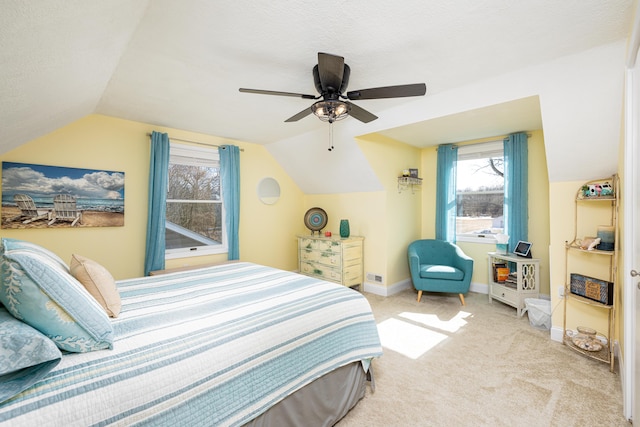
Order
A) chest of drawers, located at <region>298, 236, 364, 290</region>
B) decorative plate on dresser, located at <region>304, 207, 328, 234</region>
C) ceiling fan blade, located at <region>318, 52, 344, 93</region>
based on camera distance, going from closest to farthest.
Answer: ceiling fan blade, located at <region>318, 52, 344, 93</region>, chest of drawers, located at <region>298, 236, 364, 290</region>, decorative plate on dresser, located at <region>304, 207, 328, 234</region>

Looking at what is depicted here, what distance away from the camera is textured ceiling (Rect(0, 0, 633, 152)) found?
4.67ft

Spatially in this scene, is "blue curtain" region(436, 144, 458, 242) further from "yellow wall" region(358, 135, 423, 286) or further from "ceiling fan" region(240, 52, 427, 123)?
"ceiling fan" region(240, 52, 427, 123)

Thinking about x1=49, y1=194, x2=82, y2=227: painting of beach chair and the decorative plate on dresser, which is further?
the decorative plate on dresser

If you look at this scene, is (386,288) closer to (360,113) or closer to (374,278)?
(374,278)

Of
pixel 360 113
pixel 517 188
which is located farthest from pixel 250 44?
pixel 517 188

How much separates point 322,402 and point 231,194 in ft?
10.4

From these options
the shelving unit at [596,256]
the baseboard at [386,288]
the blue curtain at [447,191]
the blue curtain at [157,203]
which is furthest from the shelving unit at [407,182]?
the blue curtain at [157,203]

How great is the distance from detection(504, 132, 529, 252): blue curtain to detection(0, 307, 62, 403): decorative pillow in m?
4.57

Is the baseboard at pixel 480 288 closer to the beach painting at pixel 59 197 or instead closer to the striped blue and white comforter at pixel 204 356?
the striped blue and white comforter at pixel 204 356

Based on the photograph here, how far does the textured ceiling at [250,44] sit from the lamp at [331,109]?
0.35 m

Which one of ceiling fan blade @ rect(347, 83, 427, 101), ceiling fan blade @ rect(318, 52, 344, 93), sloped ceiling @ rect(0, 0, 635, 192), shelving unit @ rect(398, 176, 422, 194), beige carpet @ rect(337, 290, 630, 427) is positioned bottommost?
beige carpet @ rect(337, 290, 630, 427)

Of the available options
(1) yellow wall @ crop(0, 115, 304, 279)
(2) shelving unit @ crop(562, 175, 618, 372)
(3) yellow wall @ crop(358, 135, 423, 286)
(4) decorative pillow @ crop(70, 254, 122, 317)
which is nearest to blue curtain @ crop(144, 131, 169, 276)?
(1) yellow wall @ crop(0, 115, 304, 279)

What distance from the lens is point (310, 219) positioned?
4852 millimetres

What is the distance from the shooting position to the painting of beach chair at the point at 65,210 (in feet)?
9.53
